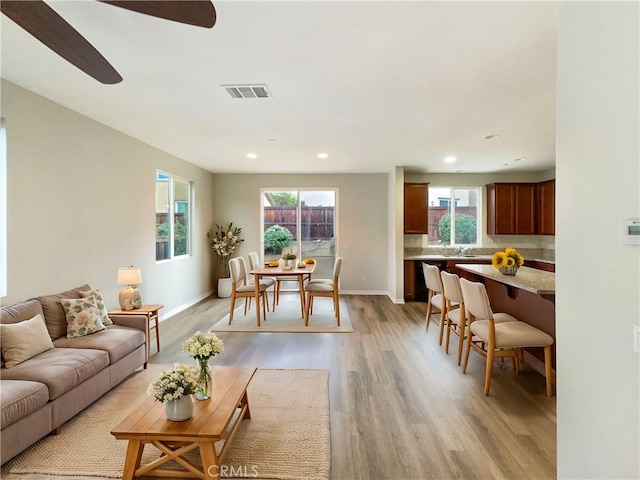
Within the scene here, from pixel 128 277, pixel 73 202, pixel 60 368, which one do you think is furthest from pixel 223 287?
pixel 60 368

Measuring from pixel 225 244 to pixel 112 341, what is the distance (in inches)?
169

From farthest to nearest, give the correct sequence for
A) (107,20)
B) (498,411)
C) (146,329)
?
(146,329) < (498,411) < (107,20)

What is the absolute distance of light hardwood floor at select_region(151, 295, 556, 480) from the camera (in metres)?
2.01

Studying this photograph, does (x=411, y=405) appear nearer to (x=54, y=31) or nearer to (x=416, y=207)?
(x=54, y=31)

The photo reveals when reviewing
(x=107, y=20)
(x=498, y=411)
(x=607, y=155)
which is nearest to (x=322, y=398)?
(x=498, y=411)

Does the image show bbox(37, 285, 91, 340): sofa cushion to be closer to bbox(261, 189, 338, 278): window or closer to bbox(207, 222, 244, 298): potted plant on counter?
bbox(207, 222, 244, 298): potted plant on counter

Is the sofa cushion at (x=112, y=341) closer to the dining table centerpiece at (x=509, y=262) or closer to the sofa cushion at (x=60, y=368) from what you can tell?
the sofa cushion at (x=60, y=368)

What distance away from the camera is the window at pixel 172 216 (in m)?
5.33

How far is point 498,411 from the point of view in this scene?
257 centimetres

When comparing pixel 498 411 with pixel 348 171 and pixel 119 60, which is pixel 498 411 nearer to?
pixel 119 60

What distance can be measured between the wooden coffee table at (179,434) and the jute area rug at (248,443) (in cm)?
19

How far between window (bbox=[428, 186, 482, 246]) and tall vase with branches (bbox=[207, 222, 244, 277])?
4154mm

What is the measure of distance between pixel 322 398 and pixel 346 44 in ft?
8.51

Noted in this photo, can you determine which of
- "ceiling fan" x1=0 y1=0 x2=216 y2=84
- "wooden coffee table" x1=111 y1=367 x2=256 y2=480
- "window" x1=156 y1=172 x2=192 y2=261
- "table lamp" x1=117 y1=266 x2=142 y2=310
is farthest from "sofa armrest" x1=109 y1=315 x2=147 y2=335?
"ceiling fan" x1=0 y1=0 x2=216 y2=84
